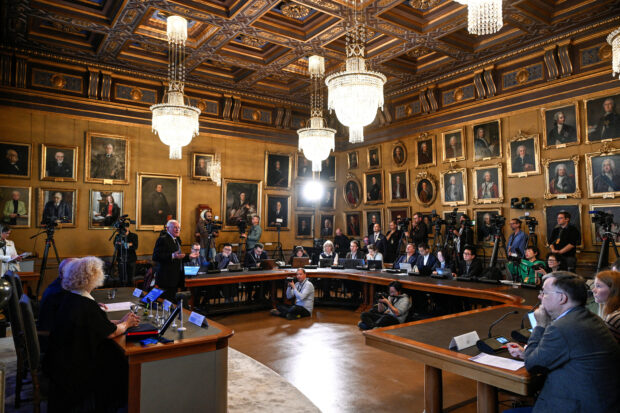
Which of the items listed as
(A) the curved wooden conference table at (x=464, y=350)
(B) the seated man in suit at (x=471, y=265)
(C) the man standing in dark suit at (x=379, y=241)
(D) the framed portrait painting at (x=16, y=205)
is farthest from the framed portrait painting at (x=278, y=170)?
(A) the curved wooden conference table at (x=464, y=350)

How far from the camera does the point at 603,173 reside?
8172 mm

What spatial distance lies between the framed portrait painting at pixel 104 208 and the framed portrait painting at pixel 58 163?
668 mm

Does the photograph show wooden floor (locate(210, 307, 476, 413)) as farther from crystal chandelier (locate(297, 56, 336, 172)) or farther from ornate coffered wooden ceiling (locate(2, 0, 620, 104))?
ornate coffered wooden ceiling (locate(2, 0, 620, 104))

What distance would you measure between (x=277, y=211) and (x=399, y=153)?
4.18 meters

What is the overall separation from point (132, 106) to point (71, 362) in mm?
9366

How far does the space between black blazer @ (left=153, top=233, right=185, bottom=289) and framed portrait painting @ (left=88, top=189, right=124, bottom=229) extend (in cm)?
459

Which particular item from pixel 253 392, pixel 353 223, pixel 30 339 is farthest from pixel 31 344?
pixel 353 223

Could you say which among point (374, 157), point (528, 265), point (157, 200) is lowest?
point (528, 265)

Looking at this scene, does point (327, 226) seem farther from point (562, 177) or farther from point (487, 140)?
point (562, 177)

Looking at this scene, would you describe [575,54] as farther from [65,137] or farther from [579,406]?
[65,137]

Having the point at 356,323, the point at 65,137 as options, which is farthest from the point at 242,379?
the point at 65,137

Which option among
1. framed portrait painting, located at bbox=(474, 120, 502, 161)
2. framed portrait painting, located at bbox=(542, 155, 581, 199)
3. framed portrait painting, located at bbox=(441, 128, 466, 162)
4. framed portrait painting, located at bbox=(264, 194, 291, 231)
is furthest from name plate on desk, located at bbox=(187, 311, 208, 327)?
framed portrait painting, located at bbox=(264, 194, 291, 231)

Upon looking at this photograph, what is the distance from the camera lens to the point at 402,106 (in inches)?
491

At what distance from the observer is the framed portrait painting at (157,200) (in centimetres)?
1093
